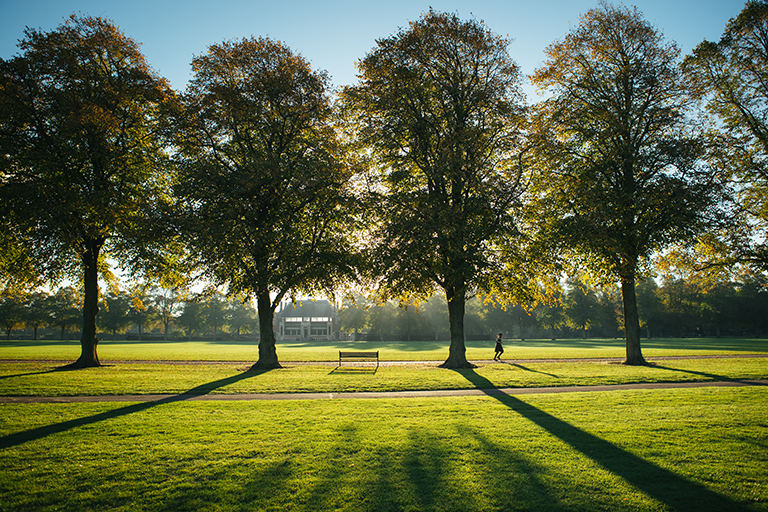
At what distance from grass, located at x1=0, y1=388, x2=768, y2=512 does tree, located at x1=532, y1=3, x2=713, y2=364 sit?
1113cm

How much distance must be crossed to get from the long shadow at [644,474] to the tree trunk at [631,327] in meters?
16.2

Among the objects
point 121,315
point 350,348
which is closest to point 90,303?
point 350,348

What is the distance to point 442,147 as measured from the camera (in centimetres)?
1864

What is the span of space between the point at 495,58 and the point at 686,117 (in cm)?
1084

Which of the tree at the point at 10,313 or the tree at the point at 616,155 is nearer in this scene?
the tree at the point at 616,155

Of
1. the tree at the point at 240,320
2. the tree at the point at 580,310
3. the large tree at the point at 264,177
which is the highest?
the large tree at the point at 264,177

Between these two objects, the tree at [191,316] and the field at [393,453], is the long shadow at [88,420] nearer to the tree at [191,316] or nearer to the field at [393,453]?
the field at [393,453]

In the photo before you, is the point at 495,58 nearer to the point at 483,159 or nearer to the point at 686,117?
the point at 483,159

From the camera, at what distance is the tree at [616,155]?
18547 millimetres

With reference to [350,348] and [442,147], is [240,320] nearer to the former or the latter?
[350,348]

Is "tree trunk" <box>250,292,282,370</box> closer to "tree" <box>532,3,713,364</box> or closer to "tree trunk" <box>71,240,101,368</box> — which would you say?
"tree trunk" <box>71,240,101,368</box>

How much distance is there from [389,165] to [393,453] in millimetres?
17208

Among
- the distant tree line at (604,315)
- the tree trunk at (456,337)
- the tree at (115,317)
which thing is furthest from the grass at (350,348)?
the tree at (115,317)

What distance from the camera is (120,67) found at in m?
20.7
